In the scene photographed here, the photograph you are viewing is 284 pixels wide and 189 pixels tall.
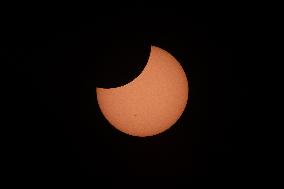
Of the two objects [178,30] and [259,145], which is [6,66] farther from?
[259,145]

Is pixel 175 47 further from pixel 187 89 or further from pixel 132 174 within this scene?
pixel 132 174

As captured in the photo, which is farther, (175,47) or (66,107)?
(66,107)

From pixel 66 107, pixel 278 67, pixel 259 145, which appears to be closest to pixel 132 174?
pixel 66 107

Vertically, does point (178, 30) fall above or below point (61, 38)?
above

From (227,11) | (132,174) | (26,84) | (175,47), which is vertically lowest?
(132,174)

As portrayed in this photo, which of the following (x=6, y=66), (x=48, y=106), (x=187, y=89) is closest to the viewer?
(x=187, y=89)

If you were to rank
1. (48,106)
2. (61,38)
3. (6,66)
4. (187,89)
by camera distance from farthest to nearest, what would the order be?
1. (48,106)
2. (6,66)
3. (187,89)
4. (61,38)
